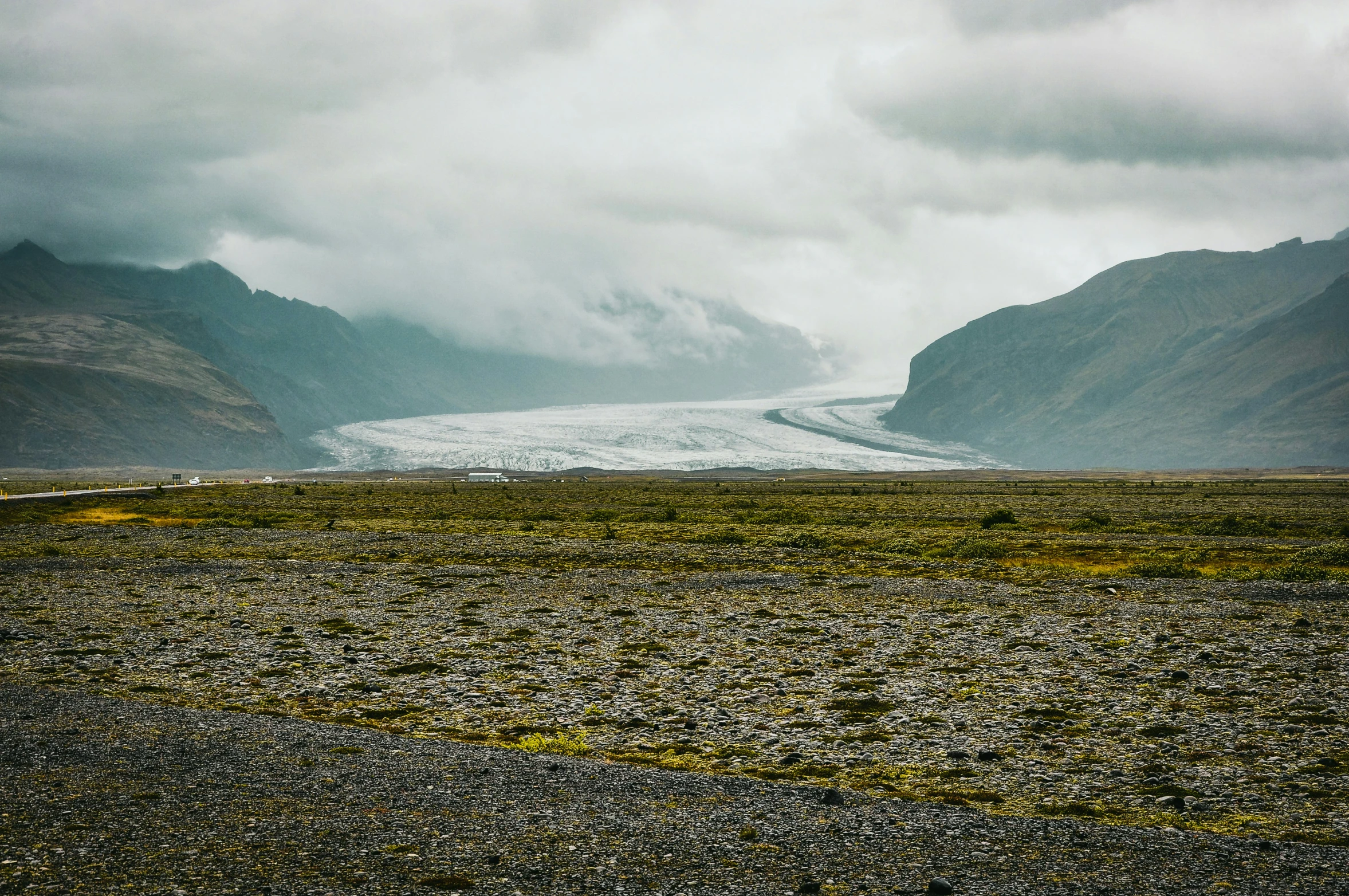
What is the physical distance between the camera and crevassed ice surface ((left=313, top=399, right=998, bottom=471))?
520ft

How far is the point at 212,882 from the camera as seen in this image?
9094 mm

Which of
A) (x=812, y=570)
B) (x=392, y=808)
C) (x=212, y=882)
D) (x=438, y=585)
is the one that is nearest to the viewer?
(x=212, y=882)

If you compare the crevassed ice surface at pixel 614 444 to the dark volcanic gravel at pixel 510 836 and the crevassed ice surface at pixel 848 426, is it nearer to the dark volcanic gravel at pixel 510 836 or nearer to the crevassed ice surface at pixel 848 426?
the crevassed ice surface at pixel 848 426

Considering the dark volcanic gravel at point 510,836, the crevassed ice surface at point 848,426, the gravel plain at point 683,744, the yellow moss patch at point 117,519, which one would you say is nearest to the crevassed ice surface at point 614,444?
the crevassed ice surface at point 848,426

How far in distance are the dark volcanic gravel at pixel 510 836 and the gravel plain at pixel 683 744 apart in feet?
0.16

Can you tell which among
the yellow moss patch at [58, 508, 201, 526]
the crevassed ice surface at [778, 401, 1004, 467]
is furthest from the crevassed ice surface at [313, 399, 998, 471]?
the yellow moss patch at [58, 508, 201, 526]

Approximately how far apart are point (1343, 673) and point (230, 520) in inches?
2119

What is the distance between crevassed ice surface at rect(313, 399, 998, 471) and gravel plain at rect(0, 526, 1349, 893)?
13178 cm

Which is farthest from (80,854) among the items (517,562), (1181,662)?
(517,562)

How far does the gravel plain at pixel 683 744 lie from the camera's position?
385 inches

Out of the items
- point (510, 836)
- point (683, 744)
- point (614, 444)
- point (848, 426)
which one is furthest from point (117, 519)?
point (848, 426)

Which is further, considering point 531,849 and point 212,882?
point 531,849

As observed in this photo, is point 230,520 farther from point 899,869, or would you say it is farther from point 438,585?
point 899,869

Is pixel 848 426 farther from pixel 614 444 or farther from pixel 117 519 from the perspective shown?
pixel 117 519
